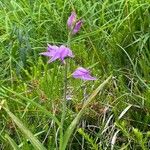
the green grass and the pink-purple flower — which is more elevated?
the pink-purple flower

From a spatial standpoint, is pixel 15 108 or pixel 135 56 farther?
pixel 135 56

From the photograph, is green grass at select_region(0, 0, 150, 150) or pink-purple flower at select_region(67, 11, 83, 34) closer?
pink-purple flower at select_region(67, 11, 83, 34)

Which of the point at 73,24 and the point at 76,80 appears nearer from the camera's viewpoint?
the point at 73,24

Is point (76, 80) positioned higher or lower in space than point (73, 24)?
lower

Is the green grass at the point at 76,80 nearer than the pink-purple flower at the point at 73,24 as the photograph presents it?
No

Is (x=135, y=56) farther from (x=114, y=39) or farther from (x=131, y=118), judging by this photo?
(x=131, y=118)

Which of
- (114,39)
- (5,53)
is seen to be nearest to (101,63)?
(114,39)

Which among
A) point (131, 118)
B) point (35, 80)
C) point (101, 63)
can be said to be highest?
point (35, 80)

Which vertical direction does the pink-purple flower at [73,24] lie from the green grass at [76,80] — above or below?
above
